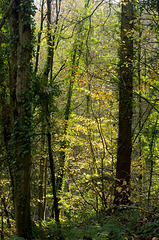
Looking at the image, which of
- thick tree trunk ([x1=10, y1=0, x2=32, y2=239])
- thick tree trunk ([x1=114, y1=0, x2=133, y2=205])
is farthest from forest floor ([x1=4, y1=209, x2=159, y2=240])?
thick tree trunk ([x1=114, y1=0, x2=133, y2=205])

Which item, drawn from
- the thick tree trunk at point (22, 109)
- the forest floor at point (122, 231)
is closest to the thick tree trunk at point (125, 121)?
the forest floor at point (122, 231)

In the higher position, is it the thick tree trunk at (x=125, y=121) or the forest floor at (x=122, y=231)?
the thick tree trunk at (x=125, y=121)

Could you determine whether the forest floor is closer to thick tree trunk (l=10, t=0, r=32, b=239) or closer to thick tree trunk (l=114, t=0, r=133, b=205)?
thick tree trunk (l=10, t=0, r=32, b=239)

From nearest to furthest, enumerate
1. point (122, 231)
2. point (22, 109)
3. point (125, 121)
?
point (122, 231) → point (22, 109) → point (125, 121)

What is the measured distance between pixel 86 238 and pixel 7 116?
5.27m

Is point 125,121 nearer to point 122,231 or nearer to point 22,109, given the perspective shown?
point 22,109

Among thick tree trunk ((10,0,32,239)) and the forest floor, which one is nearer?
the forest floor

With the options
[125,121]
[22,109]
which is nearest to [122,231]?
[125,121]

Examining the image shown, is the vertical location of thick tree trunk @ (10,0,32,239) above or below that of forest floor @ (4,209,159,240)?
above

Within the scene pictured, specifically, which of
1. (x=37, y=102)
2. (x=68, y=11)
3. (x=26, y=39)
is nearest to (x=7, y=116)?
(x=37, y=102)

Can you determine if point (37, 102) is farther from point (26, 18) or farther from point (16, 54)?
point (26, 18)

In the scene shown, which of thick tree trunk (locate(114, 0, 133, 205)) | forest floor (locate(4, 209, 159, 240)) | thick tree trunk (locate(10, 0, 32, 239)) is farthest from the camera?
thick tree trunk (locate(114, 0, 133, 205))

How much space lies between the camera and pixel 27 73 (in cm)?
597

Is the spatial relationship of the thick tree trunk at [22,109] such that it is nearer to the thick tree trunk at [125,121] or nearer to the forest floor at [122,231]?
the forest floor at [122,231]
